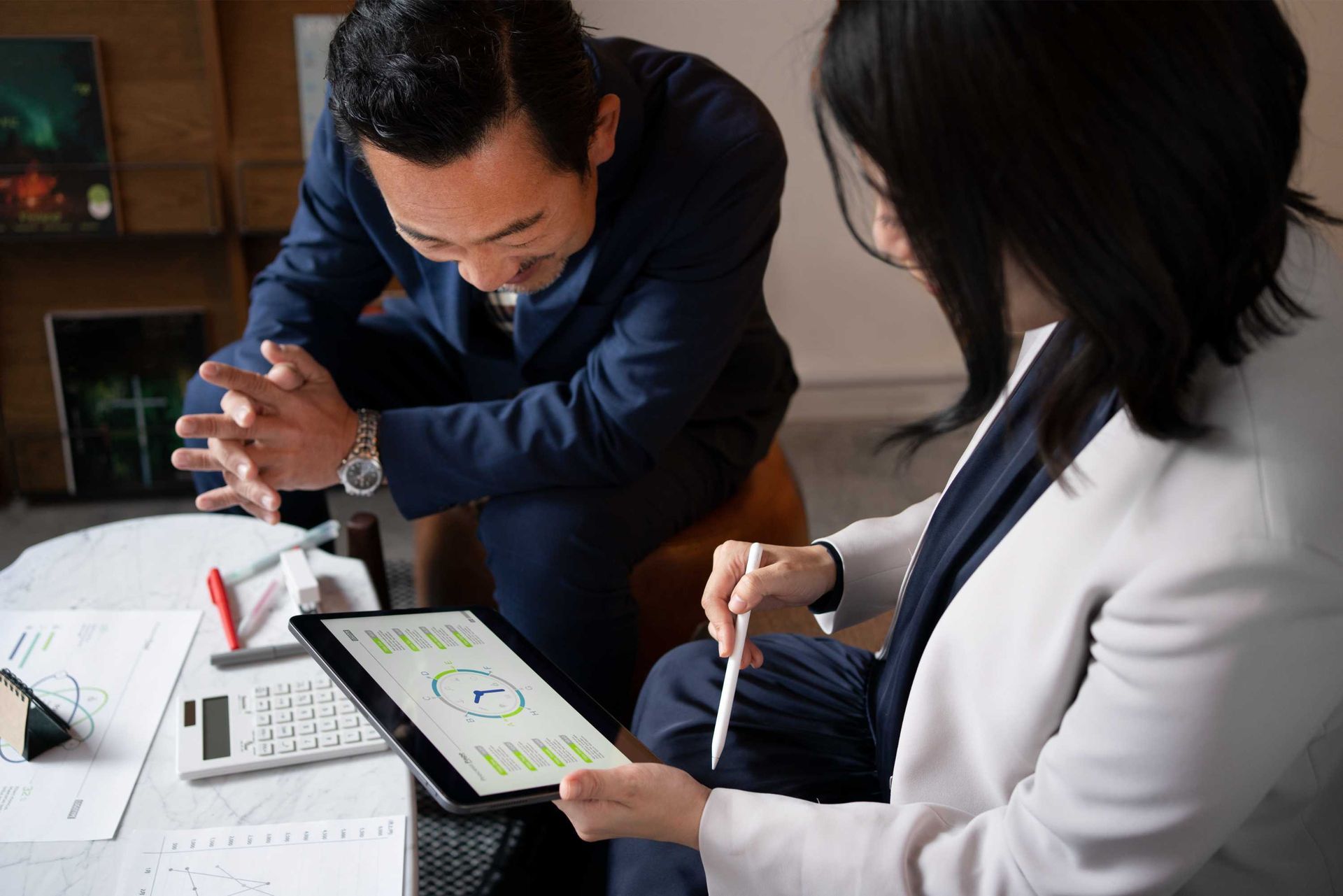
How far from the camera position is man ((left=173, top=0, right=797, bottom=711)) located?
3.37 ft

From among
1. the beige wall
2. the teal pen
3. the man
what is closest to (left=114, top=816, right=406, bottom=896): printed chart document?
the teal pen

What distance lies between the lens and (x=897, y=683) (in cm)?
80

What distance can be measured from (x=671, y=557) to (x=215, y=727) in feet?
1.96

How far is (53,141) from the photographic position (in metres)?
1.94

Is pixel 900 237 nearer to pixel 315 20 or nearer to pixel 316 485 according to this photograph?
pixel 316 485

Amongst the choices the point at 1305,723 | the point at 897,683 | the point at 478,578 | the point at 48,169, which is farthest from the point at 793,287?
the point at 1305,723

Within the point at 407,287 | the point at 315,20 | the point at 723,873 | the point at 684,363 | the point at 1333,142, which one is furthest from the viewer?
the point at 1333,142

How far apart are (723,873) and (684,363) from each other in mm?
642

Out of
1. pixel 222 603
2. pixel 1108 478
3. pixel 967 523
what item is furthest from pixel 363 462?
pixel 1108 478

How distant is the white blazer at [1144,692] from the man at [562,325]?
58cm

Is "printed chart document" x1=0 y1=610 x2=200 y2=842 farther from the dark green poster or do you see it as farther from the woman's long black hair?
the dark green poster

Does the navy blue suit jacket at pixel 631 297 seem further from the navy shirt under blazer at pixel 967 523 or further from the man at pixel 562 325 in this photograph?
the navy shirt under blazer at pixel 967 523

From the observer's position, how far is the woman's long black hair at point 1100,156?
1.69ft

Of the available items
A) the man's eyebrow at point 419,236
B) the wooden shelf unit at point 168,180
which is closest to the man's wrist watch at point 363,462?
the man's eyebrow at point 419,236
